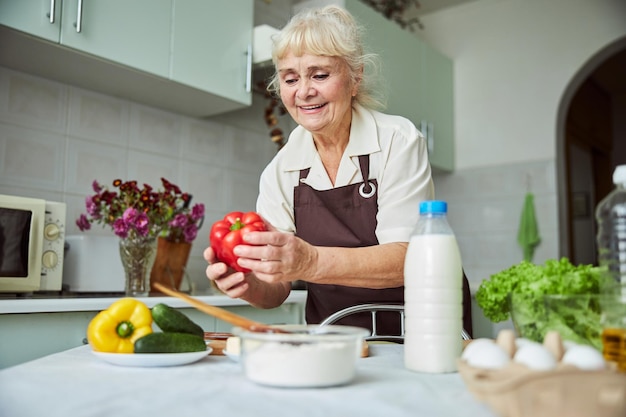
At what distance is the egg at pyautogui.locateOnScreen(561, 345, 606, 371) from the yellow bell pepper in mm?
659

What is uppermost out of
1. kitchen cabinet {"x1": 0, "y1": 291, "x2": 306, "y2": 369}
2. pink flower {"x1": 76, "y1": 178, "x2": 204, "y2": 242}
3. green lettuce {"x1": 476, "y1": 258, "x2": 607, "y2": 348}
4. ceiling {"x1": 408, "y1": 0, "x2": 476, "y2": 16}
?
ceiling {"x1": 408, "y1": 0, "x2": 476, "y2": 16}

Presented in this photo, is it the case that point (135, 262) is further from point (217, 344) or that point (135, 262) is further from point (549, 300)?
point (549, 300)

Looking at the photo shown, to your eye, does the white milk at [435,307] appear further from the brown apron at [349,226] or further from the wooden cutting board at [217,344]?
the brown apron at [349,226]

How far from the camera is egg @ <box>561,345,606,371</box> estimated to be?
2.23ft

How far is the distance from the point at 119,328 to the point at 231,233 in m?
0.27

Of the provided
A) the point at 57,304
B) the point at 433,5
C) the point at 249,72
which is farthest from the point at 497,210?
the point at 57,304

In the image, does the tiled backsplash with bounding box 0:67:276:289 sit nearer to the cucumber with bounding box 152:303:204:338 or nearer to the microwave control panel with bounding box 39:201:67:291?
the microwave control panel with bounding box 39:201:67:291

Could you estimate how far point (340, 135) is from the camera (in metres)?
1.66

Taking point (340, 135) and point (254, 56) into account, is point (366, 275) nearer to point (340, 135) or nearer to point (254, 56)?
point (340, 135)

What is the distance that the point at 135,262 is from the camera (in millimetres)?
2127

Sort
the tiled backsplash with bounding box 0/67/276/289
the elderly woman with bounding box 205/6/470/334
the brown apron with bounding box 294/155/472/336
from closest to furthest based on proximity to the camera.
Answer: the elderly woman with bounding box 205/6/470/334
the brown apron with bounding box 294/155/472/336
the tiled backsplash with bounding box 0/67/276/289

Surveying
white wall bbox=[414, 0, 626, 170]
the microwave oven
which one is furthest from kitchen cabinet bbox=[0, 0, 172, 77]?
white wall bbox=[414, 0, 626, 170]

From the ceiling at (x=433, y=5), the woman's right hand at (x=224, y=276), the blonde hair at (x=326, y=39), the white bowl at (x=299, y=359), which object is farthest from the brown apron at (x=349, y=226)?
the ceiling at (x=433, y=5)

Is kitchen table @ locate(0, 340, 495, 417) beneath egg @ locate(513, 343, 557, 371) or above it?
beneath
